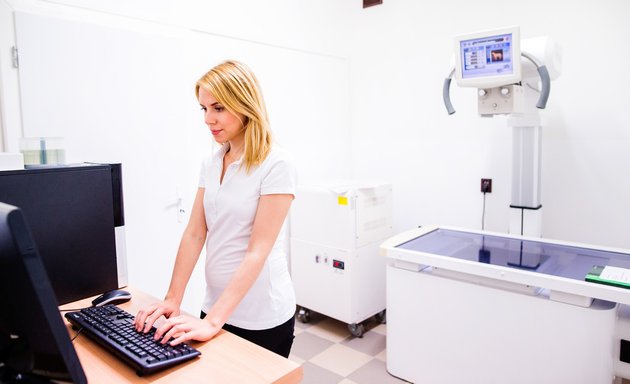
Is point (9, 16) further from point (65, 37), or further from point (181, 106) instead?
point (181, 106)

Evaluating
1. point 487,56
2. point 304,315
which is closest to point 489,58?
point 487,56

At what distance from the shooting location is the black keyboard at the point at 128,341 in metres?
0.93

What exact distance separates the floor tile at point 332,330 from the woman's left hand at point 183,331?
77.6 inches

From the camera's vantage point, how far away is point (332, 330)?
3084 millimetres

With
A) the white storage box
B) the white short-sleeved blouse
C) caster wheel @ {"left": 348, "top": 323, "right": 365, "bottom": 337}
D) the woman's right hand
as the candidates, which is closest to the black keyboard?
the woman's right hand

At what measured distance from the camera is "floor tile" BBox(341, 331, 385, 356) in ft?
9.11

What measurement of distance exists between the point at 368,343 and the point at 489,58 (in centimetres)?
185

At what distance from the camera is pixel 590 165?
2721 mm

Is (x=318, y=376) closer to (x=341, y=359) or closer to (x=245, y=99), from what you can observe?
(x=341, y=359)

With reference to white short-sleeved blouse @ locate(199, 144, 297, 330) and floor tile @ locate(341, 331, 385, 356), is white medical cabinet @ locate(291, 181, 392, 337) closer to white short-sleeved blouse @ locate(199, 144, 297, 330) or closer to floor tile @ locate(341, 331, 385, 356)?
floor tile @ locate(341, 331, 385, 356)

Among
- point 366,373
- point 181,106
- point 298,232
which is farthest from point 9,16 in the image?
point 366,373

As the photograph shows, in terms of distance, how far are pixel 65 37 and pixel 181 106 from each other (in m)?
0.69

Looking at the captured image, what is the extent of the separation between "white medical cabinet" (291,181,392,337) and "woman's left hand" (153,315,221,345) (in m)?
1.83

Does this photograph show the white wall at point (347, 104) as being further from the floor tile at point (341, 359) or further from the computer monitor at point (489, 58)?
the computer monitor at point (489, 58)
